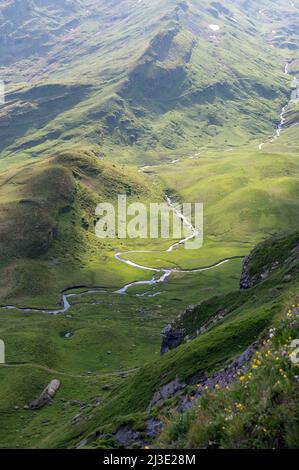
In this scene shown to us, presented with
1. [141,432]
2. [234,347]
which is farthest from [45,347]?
[141,432]

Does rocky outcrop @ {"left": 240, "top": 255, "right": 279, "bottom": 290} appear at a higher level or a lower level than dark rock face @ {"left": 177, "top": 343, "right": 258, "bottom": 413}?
lower

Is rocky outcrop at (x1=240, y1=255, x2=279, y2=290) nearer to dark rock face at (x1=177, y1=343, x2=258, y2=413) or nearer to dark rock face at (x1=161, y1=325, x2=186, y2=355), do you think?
dark rock face at (x1=161, y1=325, x2=186, y2=355)

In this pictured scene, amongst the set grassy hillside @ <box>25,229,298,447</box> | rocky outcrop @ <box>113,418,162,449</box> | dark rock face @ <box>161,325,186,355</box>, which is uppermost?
rocky outcrop @ <box>113,418,162,449</box>

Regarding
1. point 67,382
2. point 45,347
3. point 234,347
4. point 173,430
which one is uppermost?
point 173,430

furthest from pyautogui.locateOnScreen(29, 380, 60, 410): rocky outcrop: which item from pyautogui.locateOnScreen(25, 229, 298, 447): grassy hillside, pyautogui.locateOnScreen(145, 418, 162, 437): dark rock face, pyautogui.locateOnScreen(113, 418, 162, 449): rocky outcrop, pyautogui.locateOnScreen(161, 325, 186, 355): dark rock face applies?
pyautogui.locateOnScreen(145, 418, 162, 437): dark rock face

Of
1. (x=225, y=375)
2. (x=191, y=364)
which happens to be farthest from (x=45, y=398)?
(x=225, y=375)

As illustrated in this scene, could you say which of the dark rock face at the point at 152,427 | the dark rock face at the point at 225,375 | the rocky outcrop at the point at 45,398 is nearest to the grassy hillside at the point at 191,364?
the dark rock face at the point at 152,427

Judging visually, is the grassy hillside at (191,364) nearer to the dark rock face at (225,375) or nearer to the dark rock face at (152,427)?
the dark rock face at (152,427)
